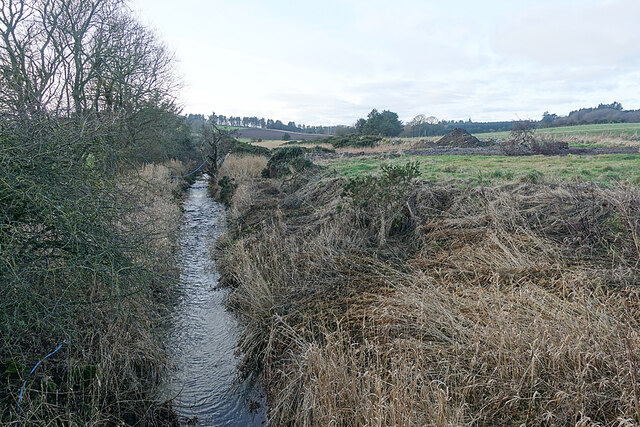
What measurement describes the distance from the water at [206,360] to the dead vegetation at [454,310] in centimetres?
28

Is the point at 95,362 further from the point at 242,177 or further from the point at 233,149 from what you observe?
the point at 233,149

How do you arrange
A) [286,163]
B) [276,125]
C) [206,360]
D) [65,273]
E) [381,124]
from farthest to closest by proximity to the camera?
1. [276,125]
2. [381,124]
3. [286,163]
4. [206,360]
5. [65,273]

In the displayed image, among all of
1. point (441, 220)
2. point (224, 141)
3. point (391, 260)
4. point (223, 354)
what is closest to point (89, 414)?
point (223, 354)

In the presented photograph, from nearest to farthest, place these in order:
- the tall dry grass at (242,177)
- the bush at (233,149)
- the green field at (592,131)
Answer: the tall dry grass at (242,177) → the bush at (233,149) → the green field at (592,131)

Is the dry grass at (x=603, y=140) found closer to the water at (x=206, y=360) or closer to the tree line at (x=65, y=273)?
the water at (x=206, y=360)

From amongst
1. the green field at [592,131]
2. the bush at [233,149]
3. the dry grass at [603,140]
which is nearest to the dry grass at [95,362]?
the bush at [233,149]

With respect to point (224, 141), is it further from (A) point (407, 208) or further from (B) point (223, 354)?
(B) point (223, 354)

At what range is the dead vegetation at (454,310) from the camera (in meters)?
2.56

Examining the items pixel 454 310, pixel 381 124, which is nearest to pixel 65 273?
pixel 454 310

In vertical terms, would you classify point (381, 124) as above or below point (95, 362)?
above

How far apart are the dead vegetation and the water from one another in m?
0.28

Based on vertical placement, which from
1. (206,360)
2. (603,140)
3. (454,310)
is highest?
(603,140)

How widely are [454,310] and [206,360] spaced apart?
3.27 meters

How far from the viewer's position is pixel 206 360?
470 centimetres
